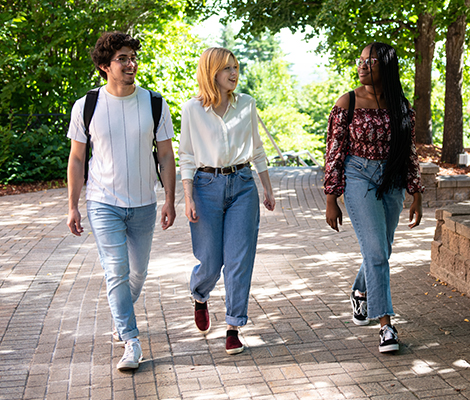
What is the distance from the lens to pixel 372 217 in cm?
393

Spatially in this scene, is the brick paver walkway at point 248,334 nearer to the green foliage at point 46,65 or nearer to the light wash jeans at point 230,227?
the light wash jeans at point 230,227

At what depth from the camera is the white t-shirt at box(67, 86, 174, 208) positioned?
12.0 ft

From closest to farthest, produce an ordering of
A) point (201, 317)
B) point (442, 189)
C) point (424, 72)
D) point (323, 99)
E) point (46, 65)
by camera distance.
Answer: point (201, 317) < point (442, 189) < point (46, 65) < point (424, 72) < point (323, 99)

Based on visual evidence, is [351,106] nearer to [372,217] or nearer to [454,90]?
[372,217]

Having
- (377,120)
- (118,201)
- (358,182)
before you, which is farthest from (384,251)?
(118,201)

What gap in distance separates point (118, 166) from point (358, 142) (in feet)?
5.19

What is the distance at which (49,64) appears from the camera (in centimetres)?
1369

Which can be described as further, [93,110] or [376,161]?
[376,161]

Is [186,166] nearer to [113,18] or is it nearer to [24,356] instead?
[24,356]

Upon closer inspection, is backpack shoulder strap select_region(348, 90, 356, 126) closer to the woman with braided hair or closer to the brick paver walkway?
→ the woman with braided hair

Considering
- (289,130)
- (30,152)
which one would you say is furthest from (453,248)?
(289,130)

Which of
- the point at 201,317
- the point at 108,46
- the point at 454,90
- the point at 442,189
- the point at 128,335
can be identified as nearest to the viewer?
the point at 108,46

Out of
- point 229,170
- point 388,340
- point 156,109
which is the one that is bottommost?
point 388,340

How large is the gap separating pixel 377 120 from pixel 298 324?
5.44 feet
